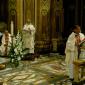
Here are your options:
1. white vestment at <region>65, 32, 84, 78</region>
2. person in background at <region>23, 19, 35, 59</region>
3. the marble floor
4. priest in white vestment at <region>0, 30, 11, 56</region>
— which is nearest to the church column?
priest in white vestment at <region>0, 30, 11, 56</region>

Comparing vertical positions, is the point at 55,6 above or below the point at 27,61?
above

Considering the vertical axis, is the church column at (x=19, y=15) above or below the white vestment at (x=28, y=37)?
above

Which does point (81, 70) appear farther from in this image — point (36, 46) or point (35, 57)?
point (36, 46)

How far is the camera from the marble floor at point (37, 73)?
778cm

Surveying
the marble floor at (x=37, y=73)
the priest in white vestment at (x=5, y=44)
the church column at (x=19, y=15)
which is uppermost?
the church column at (x=19, y=15)

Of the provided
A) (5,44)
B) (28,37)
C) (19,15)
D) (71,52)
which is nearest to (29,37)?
(28,37)

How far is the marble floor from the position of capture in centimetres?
778

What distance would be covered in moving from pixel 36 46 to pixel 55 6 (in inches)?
92.3

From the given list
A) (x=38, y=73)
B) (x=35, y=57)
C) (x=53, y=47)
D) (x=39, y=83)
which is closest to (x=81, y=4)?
(x=53, y=47)

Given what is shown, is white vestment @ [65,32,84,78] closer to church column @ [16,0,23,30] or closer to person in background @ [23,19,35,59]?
person in background @ [23,19,35,59]

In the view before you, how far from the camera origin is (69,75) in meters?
8.09

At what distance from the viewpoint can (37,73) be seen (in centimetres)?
889

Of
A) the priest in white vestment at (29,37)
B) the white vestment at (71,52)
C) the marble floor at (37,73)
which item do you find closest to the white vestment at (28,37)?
the priest in white vestment at (29,37)

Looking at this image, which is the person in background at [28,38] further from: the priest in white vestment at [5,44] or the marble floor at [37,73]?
the priest in white vestment at [5,44]
